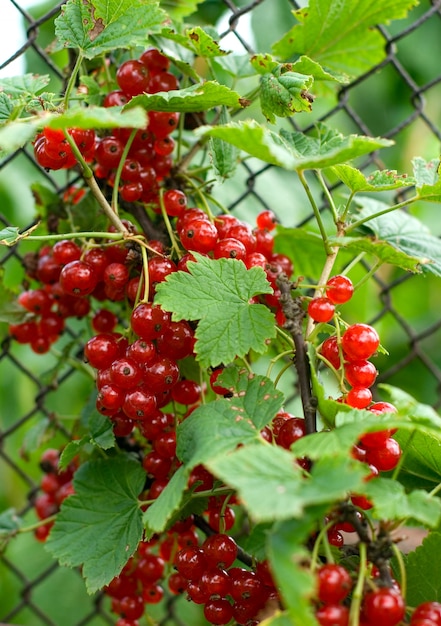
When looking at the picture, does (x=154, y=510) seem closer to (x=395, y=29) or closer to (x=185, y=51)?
(x=185, y=51)

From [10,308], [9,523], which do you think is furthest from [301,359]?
[9,523]

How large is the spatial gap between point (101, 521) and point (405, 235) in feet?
1.84

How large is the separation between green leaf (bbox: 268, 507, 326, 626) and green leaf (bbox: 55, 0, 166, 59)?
1.82 ft

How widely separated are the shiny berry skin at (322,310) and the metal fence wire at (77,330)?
1.52 feet

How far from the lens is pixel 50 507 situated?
3.77 feet

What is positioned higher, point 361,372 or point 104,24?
point 104,24

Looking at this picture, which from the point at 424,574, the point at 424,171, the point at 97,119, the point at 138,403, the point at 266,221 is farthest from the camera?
the point at 266,221

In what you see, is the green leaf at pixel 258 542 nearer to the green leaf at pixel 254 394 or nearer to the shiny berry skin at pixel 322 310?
the green leaf at pixel 254 394

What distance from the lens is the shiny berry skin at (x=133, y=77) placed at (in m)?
0.90

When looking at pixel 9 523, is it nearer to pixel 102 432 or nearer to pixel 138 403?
pixel 102 432

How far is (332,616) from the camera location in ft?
1.72

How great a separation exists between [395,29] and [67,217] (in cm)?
140

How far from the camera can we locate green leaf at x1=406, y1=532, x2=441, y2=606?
26.5 inches

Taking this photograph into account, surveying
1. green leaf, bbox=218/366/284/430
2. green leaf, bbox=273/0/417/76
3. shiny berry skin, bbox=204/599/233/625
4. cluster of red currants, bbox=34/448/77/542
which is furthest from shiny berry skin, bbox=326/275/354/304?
Answer: cluster of red currants, bbox=34/448/77/542
